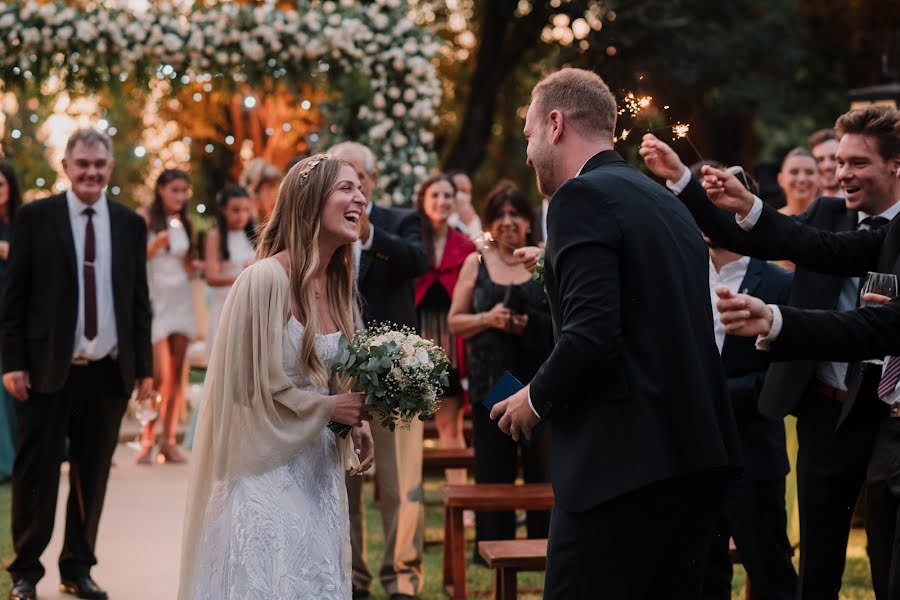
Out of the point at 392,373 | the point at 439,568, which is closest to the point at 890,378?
the point at 392,373

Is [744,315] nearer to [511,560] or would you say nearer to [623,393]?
[623,393]

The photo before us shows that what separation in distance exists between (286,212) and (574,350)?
1.44 meters

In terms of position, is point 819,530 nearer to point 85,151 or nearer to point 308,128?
point 85,151

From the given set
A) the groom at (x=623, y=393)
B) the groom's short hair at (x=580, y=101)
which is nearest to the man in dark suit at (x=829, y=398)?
the groom's short hair at (x=580, y=101)

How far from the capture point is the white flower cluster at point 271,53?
10.6 m

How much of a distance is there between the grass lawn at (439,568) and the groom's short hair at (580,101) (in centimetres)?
364

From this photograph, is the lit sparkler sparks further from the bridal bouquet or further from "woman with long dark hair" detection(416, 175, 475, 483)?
"woman with long dark hair" detection(416, 175, 475, 483)

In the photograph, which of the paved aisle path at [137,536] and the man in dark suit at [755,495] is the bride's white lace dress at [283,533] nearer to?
the man in dark suit at [755,495]

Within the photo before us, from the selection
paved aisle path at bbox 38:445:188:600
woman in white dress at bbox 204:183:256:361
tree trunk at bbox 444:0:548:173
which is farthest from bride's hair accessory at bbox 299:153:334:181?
tree trunk at bbox 444:0:548:173

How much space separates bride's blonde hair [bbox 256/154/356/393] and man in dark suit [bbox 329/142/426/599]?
6.19 feet

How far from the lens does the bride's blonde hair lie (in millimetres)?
4215

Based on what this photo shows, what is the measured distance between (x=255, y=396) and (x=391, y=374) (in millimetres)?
479

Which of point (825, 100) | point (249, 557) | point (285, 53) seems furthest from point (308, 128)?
point (249, 557)

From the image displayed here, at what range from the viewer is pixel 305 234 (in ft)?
14.0
